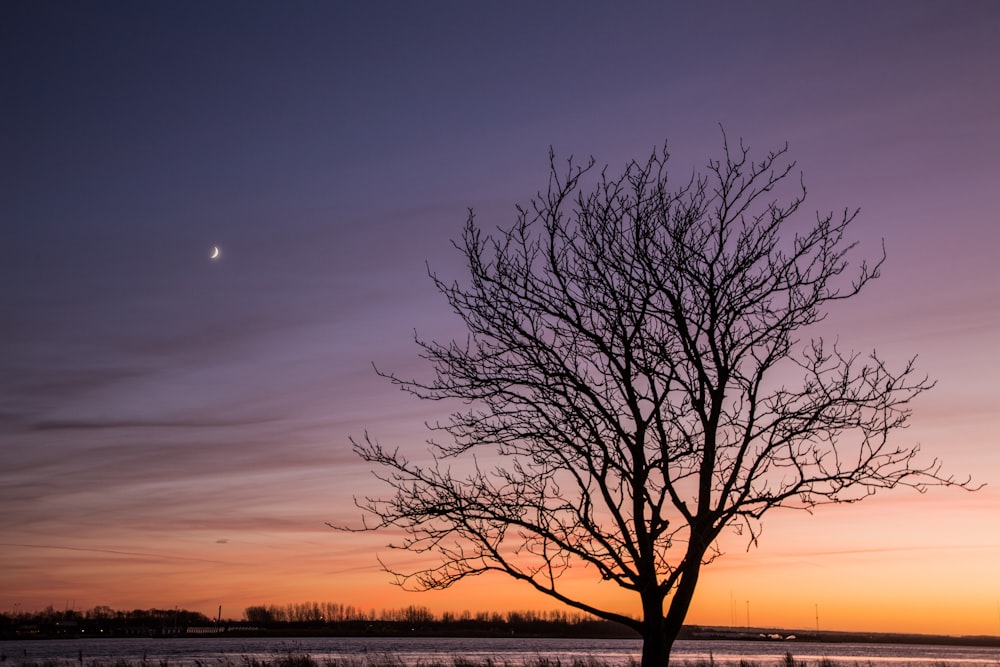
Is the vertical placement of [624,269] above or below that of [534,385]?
above

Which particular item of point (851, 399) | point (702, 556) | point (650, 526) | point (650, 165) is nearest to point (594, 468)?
point (650, 526)

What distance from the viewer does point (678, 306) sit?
32.8 feet

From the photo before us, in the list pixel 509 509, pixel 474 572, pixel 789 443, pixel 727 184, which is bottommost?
pixel 474 572

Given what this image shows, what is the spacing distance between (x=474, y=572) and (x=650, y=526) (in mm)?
1978

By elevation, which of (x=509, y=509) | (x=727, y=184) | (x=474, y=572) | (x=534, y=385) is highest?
(x=727, y=184)

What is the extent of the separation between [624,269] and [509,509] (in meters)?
2.95

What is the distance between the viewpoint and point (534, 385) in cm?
998

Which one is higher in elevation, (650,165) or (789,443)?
(650,165)

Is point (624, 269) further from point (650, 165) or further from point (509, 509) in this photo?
point (509, 509)

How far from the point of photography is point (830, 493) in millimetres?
9492

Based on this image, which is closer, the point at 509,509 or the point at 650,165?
the point at 509,509

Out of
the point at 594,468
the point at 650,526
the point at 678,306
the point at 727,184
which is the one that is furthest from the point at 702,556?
the point at 727,184

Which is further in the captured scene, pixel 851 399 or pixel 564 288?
pixel 564 288

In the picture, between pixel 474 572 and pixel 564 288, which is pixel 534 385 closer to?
pixel 564 288
